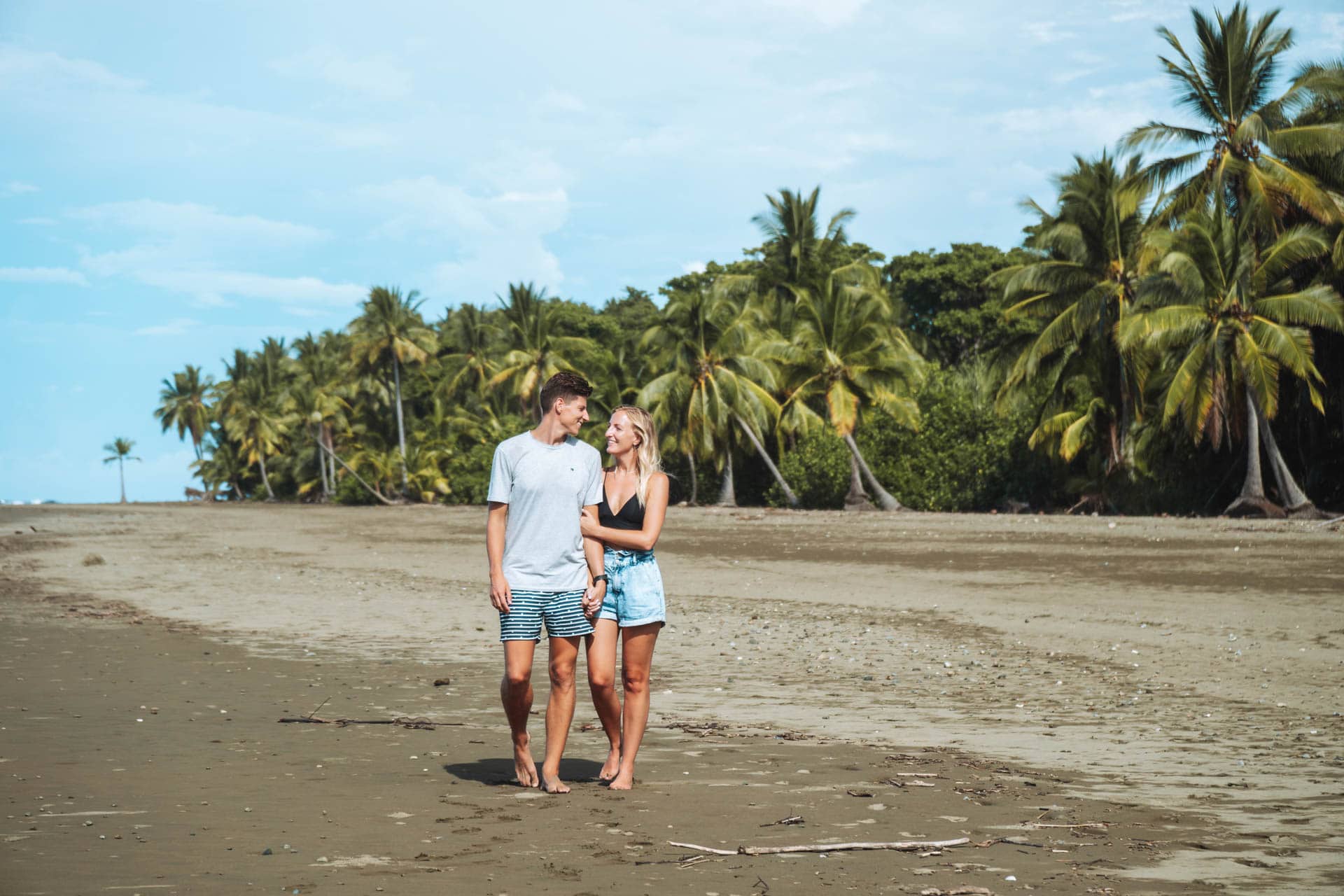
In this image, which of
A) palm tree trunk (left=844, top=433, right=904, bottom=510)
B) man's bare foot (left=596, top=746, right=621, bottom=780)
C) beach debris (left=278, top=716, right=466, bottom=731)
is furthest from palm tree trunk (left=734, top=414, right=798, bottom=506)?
man's bare foot (left=596, top=746, right=621, bottom=780)

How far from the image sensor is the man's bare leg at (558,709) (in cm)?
552

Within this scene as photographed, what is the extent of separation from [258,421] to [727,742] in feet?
262

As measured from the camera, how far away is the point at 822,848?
4508mm

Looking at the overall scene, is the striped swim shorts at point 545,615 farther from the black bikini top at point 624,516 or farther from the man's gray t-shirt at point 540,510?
the black bikini top at point 624,516

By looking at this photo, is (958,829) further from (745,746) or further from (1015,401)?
(1015,401)

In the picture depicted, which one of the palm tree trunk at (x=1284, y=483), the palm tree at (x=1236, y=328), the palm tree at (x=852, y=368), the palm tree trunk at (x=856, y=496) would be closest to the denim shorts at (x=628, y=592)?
the palm tree at (x=1236, y=328)

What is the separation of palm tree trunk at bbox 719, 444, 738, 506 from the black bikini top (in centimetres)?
4191

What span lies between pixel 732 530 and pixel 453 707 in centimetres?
2289

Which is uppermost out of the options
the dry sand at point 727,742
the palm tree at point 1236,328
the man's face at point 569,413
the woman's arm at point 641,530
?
the palm tree at point 1236,328

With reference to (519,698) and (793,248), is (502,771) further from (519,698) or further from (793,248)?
(793,248)

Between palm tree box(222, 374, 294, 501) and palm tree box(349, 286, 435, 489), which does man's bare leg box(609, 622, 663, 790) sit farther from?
palm tree box(222, 374, 294, 501)

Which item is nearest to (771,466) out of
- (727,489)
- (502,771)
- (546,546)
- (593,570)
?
(727,489)

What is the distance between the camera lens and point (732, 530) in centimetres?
3062

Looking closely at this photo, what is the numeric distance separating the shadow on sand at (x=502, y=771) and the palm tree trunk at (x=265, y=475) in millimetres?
79670
